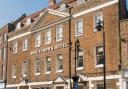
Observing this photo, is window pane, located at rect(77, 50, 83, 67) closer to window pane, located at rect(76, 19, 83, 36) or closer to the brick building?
the brick building

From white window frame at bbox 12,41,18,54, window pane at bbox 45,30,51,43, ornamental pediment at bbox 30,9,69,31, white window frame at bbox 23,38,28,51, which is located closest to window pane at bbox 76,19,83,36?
ornamental pediment at bbox 30,9,69,31

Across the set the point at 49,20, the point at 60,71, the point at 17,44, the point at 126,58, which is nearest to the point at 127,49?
the point at 126,58

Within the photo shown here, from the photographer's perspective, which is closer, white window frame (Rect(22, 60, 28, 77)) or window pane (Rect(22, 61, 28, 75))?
white window frame (Rect(22, 60, 28, 77))

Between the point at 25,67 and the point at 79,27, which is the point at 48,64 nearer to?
the point at 25,67

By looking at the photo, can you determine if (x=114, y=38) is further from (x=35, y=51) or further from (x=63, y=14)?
(x=35, y=51)

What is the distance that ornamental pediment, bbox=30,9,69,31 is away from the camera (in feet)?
127

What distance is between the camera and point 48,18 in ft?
135

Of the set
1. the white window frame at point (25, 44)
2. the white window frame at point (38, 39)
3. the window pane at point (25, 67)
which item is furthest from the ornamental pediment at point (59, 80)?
the white window frame at point (25, 44)

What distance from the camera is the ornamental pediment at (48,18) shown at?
127 ft

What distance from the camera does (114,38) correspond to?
31516mm

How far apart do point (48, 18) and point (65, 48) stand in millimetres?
5361

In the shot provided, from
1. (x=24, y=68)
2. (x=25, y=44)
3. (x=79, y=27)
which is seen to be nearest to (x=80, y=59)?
(x=79, y=27)

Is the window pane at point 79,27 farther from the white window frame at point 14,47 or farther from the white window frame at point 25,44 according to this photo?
the white window frame at point 14,47

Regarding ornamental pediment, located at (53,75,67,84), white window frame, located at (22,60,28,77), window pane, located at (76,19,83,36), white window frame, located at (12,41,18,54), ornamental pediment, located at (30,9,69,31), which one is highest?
ornamental pediment, located at (30,9,69,31)
